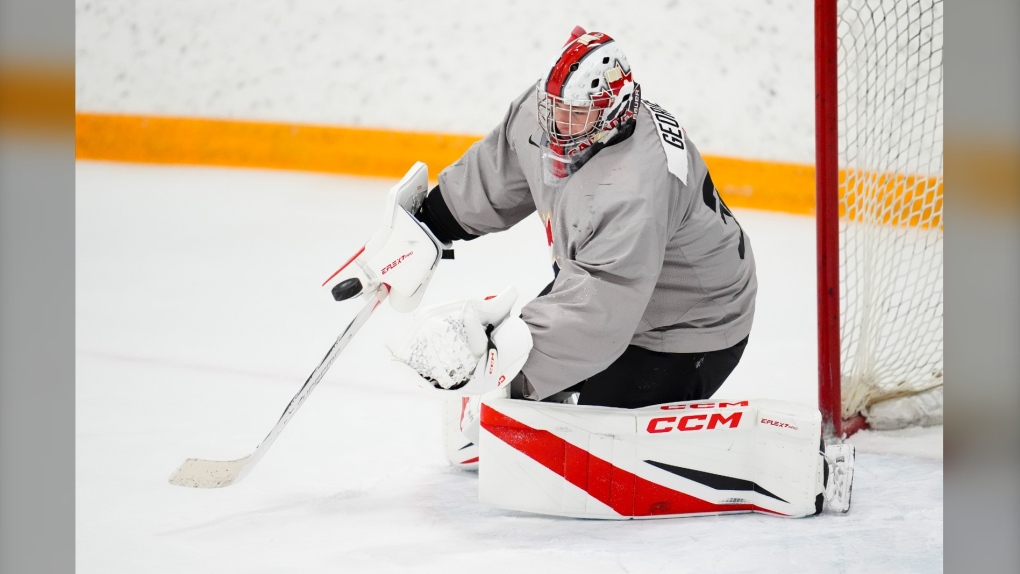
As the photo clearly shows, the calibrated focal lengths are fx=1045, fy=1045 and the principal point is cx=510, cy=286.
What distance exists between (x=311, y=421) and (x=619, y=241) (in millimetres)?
983

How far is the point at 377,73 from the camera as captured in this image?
4285 mm

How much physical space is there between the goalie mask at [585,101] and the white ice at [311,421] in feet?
2.06

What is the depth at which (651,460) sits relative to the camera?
69.5 inches

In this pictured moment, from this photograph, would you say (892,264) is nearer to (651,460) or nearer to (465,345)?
(651,460)

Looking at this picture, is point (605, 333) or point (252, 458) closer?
point (605, 333)

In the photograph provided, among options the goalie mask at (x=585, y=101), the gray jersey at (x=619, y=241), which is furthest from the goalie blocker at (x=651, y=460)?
the goalie mask at (x=585, y=101)

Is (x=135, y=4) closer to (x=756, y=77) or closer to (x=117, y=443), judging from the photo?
(x=756, y=77)

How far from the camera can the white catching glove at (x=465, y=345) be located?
4.84 feet

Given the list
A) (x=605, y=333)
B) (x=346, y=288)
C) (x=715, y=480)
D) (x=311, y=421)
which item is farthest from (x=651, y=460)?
(x=311, y=421)

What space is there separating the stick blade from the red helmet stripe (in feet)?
2.76

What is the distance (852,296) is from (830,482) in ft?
3.59

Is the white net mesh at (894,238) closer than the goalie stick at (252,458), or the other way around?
the goalie stick at (252,458)

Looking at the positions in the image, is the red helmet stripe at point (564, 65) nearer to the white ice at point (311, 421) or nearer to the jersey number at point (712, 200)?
the jersey number at point (712, 200)
